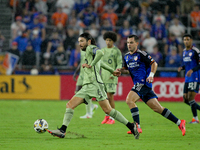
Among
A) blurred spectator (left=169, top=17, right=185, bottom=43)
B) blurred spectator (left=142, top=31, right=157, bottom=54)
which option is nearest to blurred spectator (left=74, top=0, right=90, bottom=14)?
blurred spectator (left=142, top=31, right=157, bottom=54)

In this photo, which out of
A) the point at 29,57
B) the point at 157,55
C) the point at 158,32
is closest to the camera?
the point at 29,57

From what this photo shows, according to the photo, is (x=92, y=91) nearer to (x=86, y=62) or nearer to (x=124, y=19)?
(x=86, y=62)

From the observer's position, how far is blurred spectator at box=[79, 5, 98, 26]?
19938 millimetres

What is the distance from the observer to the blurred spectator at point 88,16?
19938 mm

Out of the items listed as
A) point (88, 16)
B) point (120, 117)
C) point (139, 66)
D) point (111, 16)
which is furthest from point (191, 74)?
point (88, 16)

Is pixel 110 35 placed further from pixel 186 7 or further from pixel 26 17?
pixel 186 7

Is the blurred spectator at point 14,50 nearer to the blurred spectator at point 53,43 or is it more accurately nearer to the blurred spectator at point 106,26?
the blurred spectator at point 53,43

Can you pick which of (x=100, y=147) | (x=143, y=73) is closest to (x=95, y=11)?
(x=143, y=73)

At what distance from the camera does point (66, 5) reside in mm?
20391

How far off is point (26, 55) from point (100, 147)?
1256 centimetres

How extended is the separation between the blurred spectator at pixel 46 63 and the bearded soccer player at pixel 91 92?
10696 millimetres

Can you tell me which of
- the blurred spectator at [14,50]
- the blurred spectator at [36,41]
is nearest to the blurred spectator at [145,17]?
the blurred spectator at [36,41]

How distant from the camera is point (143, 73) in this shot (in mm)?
7367

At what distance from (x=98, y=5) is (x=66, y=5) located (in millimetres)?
1902
